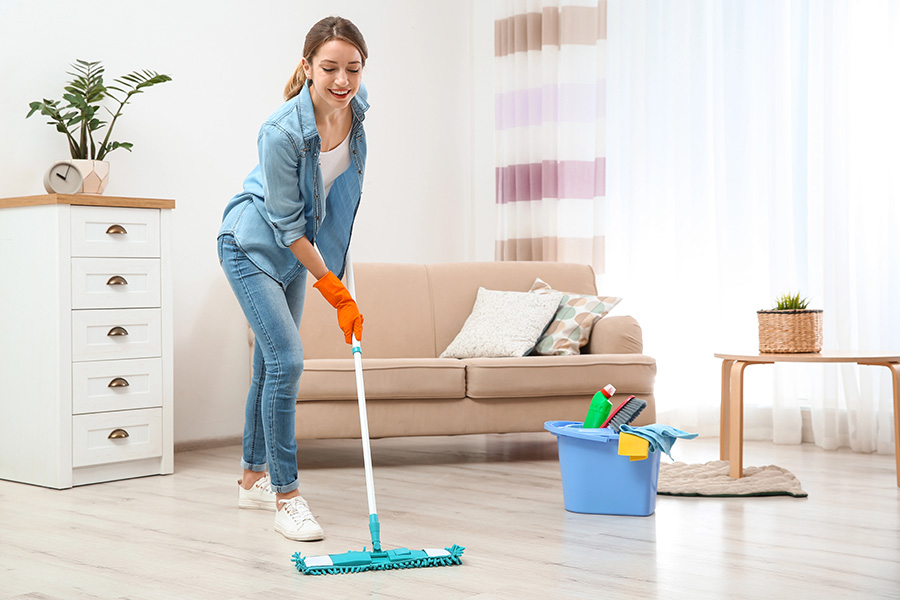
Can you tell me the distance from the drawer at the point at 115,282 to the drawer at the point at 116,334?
3 cm

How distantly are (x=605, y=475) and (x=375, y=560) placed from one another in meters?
0.76

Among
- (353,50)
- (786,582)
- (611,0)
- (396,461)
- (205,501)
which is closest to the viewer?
(786,582)

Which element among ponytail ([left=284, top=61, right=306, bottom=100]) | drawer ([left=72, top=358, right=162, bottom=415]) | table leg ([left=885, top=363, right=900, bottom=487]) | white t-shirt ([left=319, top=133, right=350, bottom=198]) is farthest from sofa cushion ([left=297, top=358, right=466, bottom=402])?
table leg ([left=885, top=363, right=900, bottom=487])

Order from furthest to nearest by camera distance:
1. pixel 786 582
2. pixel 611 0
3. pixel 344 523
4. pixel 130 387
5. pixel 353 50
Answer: pixel 611 0 < pixel 130 387 < pixel 344 523 < pixel 353 50 < pixel 786 582

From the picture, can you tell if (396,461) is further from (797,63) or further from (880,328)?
(797,63)

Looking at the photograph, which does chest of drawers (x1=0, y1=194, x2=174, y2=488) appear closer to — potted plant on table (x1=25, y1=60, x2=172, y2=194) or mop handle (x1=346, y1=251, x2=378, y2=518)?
potted plant on table (x1=25, y1=60, x2=172, y2=194)

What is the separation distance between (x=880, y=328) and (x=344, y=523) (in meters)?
2.25

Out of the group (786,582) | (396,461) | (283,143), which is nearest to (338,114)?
(283,143)

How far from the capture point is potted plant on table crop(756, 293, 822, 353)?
2.92 metres

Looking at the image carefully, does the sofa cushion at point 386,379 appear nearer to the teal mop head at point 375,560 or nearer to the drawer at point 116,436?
the drawer at point 116,436

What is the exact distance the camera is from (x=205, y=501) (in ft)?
8.91

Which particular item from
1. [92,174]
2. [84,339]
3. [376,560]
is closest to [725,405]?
[376,560]

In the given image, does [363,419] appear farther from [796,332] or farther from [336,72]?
[796,332]

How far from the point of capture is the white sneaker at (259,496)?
2.55 meters
